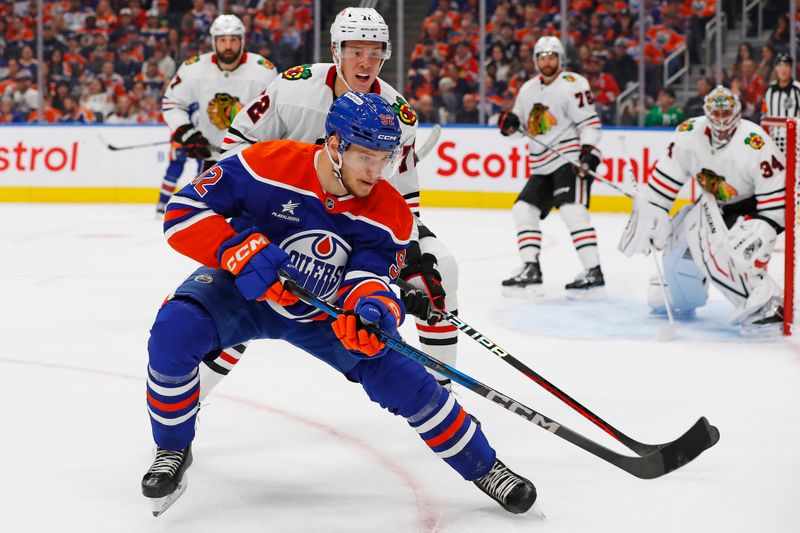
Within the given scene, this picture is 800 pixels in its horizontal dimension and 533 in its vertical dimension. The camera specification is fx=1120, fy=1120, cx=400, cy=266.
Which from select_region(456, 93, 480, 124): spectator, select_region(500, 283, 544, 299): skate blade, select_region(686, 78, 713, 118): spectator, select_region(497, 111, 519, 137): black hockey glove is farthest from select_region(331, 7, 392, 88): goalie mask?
select_region(456, 93, 480, 124): spectator

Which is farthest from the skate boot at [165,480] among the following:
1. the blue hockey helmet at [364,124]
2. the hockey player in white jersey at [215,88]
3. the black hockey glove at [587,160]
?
the hockey player in white jersey at [215,88]

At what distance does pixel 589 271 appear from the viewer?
17.8 ft

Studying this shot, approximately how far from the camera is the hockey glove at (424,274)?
9.17 ft

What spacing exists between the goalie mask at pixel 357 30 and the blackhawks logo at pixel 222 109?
3.39m

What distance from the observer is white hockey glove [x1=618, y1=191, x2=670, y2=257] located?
4.69 meters

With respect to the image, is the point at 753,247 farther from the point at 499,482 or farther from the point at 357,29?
the point at 499,482

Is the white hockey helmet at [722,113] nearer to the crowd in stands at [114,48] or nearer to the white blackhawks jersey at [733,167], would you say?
the white blackhawks jersey at [733,167]

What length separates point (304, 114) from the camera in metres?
3.06

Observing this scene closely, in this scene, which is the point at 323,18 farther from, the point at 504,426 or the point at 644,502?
the point at 644,502

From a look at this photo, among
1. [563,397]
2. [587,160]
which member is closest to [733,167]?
[587,160]

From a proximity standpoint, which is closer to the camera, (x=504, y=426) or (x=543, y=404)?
(x=504, y=426)

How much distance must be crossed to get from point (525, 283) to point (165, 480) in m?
3.27

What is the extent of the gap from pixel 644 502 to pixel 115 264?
4.33 m

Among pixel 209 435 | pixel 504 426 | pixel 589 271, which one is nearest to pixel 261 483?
pixel 209 435
